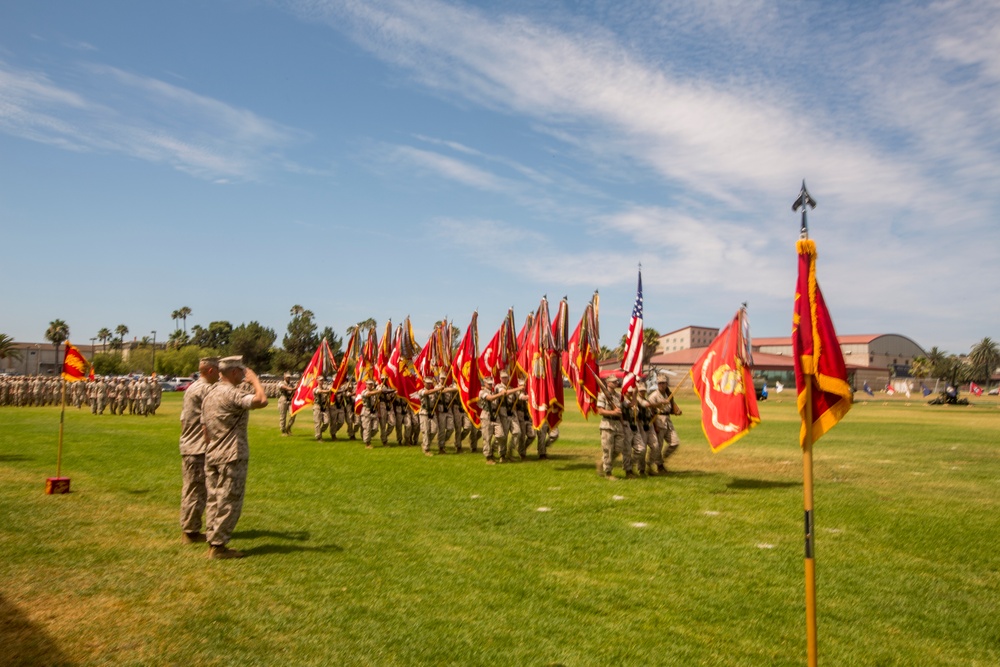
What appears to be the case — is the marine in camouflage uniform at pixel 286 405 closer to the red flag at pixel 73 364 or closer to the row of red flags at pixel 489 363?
the row of red flags at pixel 489 363

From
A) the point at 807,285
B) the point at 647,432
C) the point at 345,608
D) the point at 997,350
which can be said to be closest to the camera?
the point at 807,285

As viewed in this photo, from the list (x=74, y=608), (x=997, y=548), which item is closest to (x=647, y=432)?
(x=997, y=548)

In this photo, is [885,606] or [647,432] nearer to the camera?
[885,606]

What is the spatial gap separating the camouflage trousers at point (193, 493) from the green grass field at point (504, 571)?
328 millimetres

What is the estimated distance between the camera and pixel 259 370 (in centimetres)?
10019

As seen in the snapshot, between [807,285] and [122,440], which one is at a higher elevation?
[807,285]

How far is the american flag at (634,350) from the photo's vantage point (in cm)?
1573

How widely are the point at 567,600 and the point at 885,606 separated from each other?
3045 millimetres

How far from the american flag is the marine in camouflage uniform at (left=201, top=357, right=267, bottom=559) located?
8.66 meters

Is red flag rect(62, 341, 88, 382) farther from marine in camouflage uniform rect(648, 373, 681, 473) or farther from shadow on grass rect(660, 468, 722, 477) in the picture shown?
shadow on grass rect(660, 468, 722, 477)

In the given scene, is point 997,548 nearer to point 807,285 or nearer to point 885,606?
point 885,606

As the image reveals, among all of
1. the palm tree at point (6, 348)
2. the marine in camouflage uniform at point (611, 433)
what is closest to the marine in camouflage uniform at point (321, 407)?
the marine in camouflage uniform at point (611, 433)

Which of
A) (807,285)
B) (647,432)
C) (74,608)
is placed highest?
(807,285)

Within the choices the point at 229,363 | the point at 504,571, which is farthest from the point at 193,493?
the point at 504,571
